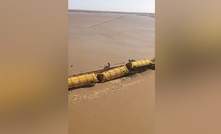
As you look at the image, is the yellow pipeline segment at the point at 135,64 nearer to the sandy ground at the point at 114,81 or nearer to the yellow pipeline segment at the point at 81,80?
the sandy ground at the point at 114,81

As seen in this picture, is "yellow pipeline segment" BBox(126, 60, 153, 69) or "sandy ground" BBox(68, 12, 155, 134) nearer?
"sandy ground" BBox(68, 12, 155, 134)

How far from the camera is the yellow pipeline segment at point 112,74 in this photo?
1.38 m

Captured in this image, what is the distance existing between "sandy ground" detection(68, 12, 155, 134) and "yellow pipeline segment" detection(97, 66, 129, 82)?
28mm

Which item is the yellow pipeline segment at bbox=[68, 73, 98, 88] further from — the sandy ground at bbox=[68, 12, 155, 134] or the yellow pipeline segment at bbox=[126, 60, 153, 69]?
the yellow pipeline segment at bbox=[126, 60, 153, 69]

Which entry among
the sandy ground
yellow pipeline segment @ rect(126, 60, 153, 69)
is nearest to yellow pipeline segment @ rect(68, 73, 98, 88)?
the sandy ground

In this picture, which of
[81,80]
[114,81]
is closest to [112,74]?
[114,81]

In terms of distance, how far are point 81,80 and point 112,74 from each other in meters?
0.16

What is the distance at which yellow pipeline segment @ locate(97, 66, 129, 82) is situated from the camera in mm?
1384

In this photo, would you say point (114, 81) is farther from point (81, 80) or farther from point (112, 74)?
point (81, 80)

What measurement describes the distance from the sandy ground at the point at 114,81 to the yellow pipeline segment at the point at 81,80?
30mm

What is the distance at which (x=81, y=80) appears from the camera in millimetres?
1339
